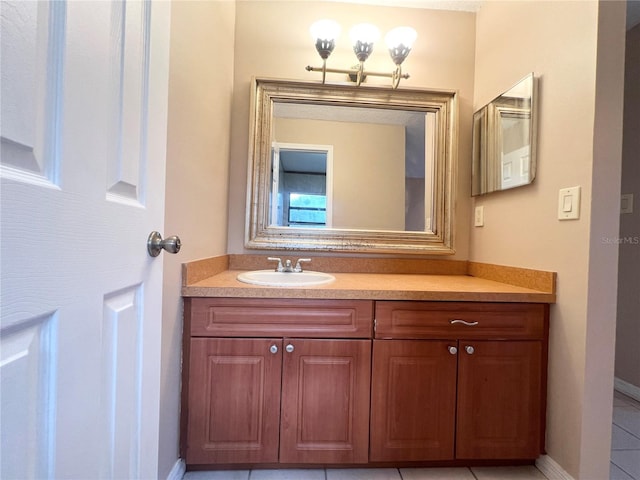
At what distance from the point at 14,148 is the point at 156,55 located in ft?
1.58

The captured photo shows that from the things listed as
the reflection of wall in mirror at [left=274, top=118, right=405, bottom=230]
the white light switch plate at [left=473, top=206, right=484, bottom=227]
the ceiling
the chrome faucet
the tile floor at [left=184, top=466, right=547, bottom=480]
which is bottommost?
the tile floor at [left=184, top=466, right=547, bottom=480]

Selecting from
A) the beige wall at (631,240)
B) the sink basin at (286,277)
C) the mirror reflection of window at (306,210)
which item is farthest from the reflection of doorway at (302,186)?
the beige wall at (631,240)

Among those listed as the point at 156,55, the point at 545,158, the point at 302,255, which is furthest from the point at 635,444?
the point at 156,55

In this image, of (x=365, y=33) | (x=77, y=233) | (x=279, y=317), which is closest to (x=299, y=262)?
(x=279, y=317)

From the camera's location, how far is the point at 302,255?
5.69 ft

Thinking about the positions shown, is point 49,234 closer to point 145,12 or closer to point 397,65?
point 145,12

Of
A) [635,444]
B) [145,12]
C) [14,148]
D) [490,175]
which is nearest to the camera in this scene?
[14,148]

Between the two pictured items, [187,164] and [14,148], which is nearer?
[14,148]

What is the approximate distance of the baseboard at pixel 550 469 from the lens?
117 centimetres

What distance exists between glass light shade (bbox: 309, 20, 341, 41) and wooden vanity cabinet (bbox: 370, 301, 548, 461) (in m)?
1.41

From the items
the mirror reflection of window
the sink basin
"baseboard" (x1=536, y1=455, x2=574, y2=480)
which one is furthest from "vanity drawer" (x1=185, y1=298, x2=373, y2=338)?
"baseboard" (x1=536, y1=455, x2=574, y2=480)

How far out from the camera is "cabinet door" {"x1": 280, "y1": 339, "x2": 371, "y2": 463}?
3.93ft

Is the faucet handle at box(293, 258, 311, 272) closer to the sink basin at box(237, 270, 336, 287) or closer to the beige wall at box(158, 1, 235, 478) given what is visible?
the sink basin at box(237, 270, 336, 287)

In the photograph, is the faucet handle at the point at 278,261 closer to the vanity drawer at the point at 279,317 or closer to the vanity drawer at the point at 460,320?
the vanity drawer at the point at 279,317
